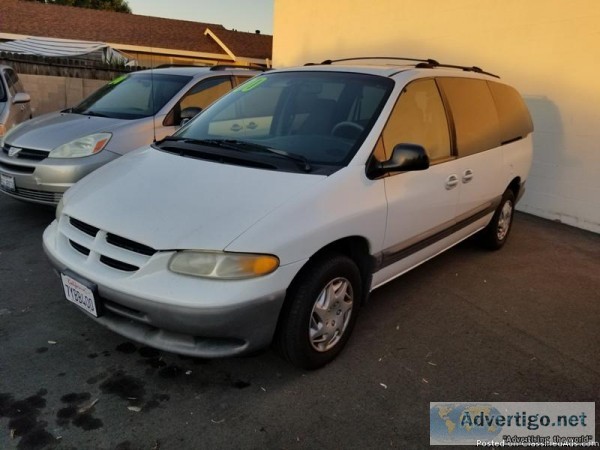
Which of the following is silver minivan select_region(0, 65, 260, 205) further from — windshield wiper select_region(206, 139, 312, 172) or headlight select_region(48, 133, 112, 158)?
windshield wiper select_region(206, 139, 312, 172)

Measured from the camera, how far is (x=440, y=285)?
4258mm

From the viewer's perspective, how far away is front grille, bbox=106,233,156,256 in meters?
2.45

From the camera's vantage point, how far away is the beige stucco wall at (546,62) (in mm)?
5867

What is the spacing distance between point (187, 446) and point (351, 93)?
2.43 meters

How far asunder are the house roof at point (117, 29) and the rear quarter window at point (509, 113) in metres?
18.4

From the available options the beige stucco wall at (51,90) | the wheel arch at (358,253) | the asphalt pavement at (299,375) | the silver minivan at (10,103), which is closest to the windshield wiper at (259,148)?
the wheel arch at (358,253)

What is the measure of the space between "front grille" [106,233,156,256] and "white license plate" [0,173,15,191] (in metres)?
3.01

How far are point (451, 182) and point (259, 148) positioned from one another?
5.03 ft

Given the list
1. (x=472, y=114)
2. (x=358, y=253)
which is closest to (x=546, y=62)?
(x=472, y=114)

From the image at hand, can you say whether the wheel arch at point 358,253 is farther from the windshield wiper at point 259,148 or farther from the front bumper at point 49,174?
the front bumper at point 49,174

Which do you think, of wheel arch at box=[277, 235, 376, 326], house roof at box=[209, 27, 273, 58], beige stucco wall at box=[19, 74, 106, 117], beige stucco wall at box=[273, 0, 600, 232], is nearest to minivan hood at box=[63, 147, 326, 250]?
wheel arch at box=[277, 235, 376, 326]

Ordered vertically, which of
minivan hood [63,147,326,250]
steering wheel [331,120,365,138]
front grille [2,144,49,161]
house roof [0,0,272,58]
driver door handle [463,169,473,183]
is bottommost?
front grille [2,144,49,161]

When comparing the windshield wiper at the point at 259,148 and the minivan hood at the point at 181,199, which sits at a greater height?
the windshield wiper at the point at 259,148

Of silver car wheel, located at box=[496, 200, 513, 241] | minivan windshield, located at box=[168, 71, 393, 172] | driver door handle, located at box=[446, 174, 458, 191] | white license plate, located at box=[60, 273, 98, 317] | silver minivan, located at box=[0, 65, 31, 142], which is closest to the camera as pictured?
white license plate, located at box=[60, 273, 98, 317]
